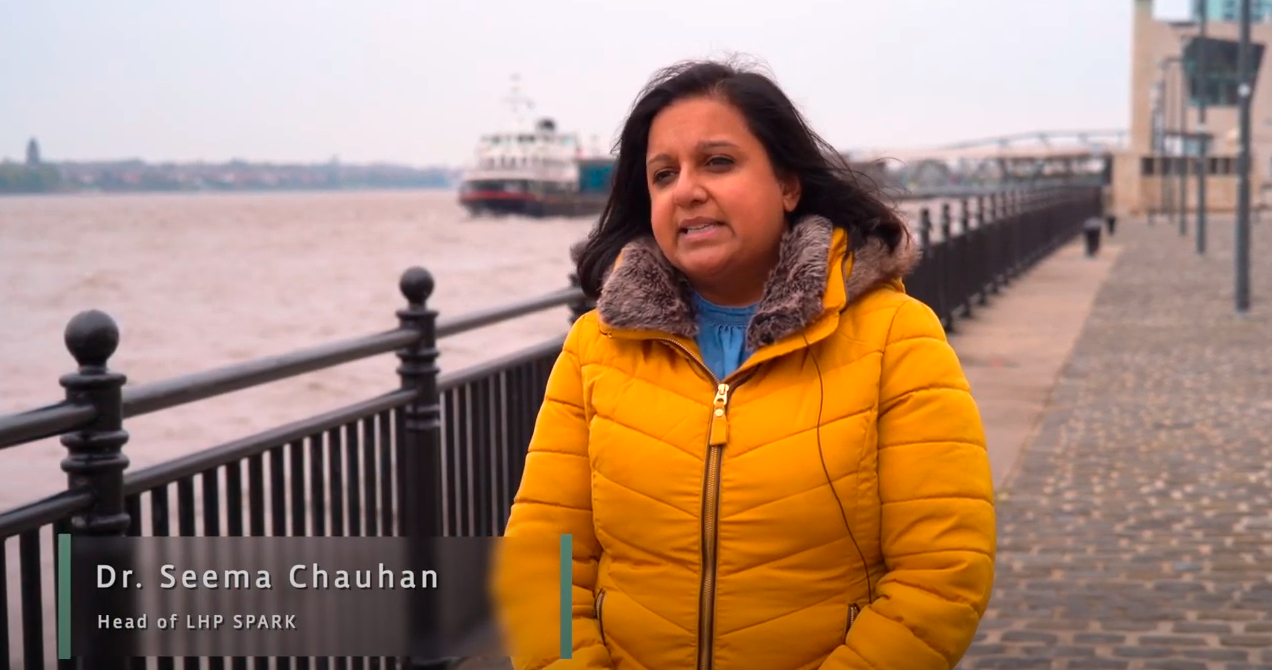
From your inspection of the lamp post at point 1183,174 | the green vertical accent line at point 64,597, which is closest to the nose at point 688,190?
the green vertical accent line at point 64,597

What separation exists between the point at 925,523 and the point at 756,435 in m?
0.29

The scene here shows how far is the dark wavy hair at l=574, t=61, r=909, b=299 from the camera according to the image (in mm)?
2719

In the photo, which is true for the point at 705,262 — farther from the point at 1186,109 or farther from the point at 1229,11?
the point at 1186,109

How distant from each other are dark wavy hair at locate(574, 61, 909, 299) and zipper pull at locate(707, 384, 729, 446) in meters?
0.38

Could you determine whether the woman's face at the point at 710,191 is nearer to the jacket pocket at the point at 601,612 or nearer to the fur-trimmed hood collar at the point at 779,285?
the fur-trimmed hood collar at the point at 779,285

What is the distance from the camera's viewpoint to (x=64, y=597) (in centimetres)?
303

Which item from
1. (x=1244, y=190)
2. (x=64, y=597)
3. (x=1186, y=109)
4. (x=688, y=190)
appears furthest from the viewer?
(x=1186, y=109)

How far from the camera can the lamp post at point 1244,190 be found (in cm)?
1877

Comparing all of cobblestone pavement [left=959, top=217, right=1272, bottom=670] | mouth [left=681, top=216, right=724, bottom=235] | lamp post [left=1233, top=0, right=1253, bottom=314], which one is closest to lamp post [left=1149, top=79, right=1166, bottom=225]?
lamp post [left=1233, top=0, right=1253, bottom=314]

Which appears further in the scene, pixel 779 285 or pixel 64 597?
pixel 64 597

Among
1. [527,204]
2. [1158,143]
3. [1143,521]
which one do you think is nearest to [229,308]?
[1143,521]

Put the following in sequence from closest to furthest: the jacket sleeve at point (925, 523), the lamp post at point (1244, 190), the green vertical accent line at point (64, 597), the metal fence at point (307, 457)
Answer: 1. the jacket sleeve at point (925, 523)
2. the green vertical accent line at point (64, 597)
3. the metal fence at point (307, 457)
4. the lamp post at point (1244, 190)

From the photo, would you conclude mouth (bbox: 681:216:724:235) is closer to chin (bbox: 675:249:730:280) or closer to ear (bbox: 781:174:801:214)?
chin (bbox: 675:249:730:280)
